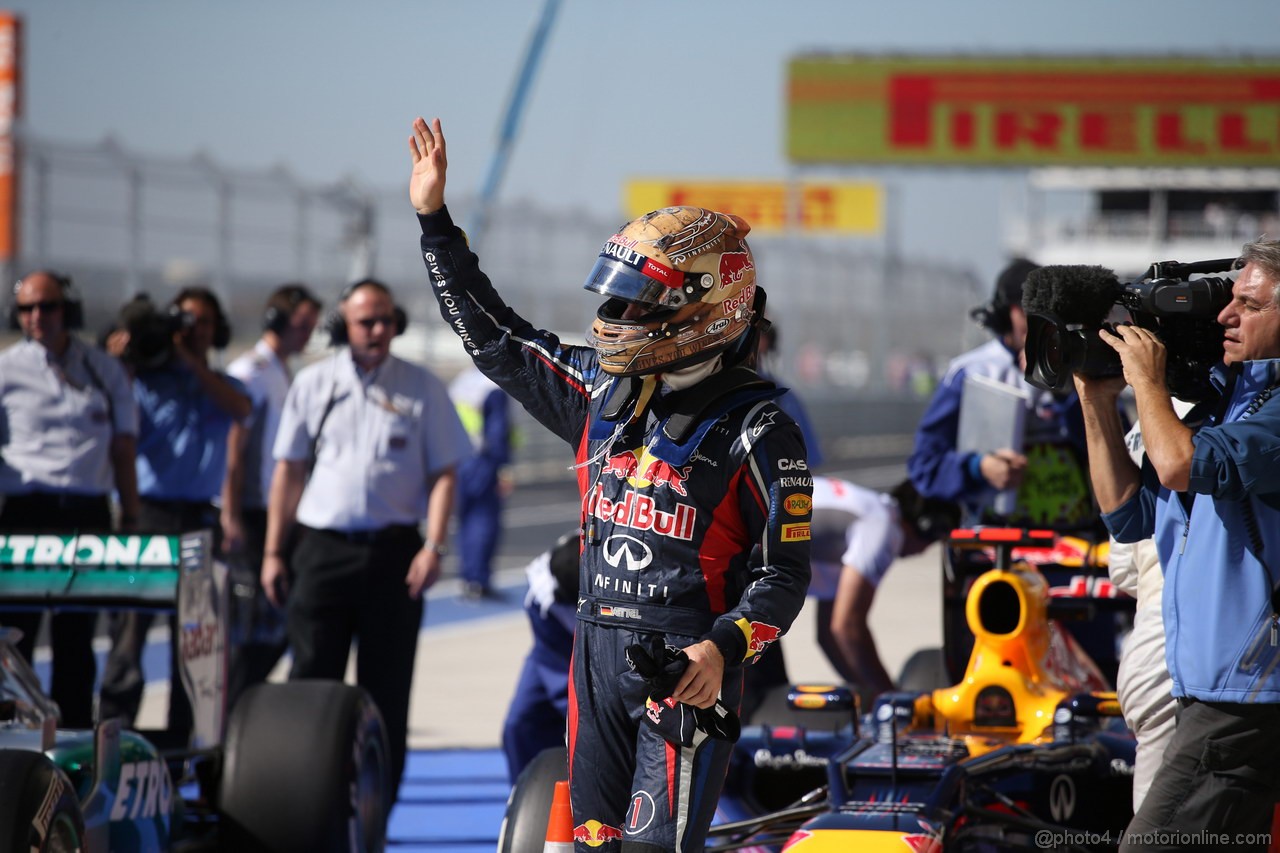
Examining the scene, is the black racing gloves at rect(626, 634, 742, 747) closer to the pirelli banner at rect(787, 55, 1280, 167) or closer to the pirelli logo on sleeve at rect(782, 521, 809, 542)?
the pirelli logo on sleeve at rect(782, 521, 809, 542)

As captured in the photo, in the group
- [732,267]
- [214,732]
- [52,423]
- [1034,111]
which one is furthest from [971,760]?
[1034,111]

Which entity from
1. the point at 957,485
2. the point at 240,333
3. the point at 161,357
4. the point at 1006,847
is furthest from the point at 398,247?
the point at 1006,847

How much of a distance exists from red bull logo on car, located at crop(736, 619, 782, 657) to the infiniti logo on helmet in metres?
0.26

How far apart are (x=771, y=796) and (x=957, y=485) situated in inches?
52.1

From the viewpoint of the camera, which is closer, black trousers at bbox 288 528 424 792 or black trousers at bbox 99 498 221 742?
black trousers at bbox 288 528 424 792

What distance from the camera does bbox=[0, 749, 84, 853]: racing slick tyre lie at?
3.81m

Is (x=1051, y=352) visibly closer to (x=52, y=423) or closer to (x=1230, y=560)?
(x=1230, y=560)

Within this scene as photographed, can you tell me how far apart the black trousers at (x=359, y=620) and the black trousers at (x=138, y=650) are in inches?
18.5

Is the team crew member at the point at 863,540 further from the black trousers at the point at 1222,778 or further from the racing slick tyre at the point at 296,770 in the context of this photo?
the black trousers at the point at 1222,778

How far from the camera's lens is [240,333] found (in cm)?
1634

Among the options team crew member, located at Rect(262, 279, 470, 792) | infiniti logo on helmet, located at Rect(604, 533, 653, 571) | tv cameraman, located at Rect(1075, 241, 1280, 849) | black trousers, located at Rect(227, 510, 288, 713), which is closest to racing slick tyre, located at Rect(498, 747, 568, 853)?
infiniti logo on helmet, located at Rect(604, 533, 653, 571)

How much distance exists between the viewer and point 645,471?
3.54 metres

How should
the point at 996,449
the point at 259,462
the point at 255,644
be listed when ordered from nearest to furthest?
the point at 996,449, the point at 255,644, the point at 259,462

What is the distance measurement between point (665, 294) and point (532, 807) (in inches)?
55.7
